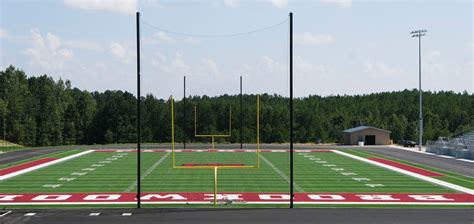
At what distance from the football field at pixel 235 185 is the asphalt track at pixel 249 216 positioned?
1771 millimetres

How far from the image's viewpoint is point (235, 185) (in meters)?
26.0

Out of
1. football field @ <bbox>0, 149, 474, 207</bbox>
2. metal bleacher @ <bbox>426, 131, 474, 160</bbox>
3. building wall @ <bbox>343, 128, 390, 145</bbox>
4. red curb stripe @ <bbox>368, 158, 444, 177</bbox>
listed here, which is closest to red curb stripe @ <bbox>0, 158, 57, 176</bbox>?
football field @ <bbox>0, 149, 474, 207</bbox>

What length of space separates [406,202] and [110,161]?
81.2 feet

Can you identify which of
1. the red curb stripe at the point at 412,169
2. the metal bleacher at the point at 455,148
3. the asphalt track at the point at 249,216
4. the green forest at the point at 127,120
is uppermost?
the green forest at the point at 127,120

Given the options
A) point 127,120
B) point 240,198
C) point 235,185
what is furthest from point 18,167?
point 127,120

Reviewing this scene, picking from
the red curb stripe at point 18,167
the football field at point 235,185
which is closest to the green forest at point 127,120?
the red curb stripe at point 18,167

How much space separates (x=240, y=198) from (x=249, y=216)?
410 cm

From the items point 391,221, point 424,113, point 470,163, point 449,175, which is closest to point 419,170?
point 449,175

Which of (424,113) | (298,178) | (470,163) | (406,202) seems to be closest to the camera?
Answer: (406,202)

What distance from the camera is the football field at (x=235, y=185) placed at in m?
21.3

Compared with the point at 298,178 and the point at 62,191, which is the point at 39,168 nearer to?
the point at 62,191

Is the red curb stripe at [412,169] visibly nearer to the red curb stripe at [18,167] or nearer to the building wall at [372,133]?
the red curb stripe at [18,167]

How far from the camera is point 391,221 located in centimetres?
1669

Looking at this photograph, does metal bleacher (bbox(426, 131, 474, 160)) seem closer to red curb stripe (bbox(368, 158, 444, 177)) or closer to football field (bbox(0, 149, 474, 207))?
red curb stripe (bbox(368, 158, 444, 177))
